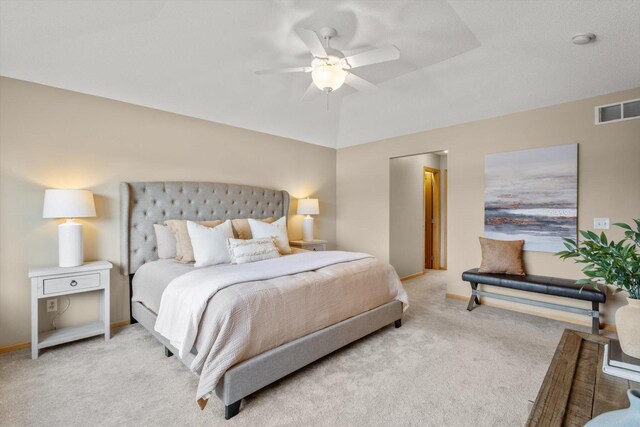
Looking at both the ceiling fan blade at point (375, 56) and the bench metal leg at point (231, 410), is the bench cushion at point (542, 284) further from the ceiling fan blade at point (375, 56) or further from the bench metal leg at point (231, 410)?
the bench metal leg at point (231, 410)

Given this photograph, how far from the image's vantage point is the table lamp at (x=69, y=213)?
8.96ft

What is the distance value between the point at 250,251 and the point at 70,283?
157cm

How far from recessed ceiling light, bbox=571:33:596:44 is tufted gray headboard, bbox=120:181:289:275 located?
3787mm

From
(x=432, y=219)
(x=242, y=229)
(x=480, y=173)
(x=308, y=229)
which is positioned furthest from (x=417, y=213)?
(x=242, y=229)

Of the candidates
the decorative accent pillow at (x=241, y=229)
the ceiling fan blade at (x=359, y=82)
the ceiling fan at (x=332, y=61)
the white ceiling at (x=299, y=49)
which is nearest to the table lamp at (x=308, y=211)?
the decorative accent pillow at (x=241, y=229)

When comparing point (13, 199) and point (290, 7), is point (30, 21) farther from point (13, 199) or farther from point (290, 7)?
point (290, 7)

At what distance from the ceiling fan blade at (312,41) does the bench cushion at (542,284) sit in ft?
10.0

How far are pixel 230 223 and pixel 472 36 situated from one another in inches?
122

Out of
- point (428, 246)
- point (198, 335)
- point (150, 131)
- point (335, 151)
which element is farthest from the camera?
point (428, 246)

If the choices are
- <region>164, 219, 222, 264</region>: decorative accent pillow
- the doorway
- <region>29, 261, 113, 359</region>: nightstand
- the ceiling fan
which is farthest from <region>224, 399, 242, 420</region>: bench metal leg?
the doorway

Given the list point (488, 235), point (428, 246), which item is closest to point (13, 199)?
point (488, 235)

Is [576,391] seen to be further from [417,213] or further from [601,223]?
[417,213]

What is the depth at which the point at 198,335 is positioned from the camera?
2033 millimetres

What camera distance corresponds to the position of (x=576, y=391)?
4.22ft
